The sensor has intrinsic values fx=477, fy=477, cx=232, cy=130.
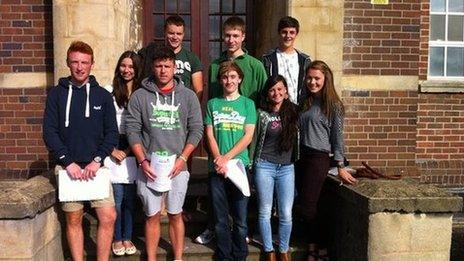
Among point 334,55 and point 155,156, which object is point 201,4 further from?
point 155,156

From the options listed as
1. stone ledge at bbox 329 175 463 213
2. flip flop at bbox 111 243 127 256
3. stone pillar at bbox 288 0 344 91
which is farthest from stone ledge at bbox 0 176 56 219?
stone pillar at bbox 288 0 344 91

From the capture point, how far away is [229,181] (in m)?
3.84

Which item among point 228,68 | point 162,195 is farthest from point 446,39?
point 162,195

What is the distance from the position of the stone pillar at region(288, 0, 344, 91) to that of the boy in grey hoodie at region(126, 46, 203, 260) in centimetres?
241

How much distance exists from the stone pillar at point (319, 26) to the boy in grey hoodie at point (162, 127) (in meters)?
2.41

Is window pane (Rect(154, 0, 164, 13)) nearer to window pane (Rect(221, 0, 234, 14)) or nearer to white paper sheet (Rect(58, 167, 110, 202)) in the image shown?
window pane (Rect(221, 0, 234, 14))

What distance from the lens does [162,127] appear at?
3.59 m

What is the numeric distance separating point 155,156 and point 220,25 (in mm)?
3878

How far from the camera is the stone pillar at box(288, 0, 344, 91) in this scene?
18.4ft

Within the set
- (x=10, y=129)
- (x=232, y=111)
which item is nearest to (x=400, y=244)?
(x=232, y=111)

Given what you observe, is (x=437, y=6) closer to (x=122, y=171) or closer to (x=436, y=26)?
(x=436, y=26)

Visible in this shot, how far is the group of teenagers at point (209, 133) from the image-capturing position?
347 centimetres

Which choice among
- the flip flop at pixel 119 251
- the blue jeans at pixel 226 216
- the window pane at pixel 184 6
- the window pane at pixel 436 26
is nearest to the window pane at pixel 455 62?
the window pane at pixel 436 26

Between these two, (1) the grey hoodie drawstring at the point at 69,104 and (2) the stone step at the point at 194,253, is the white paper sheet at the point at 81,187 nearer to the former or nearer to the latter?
(1) the grey hoodie drawstring at the point at 69,104
